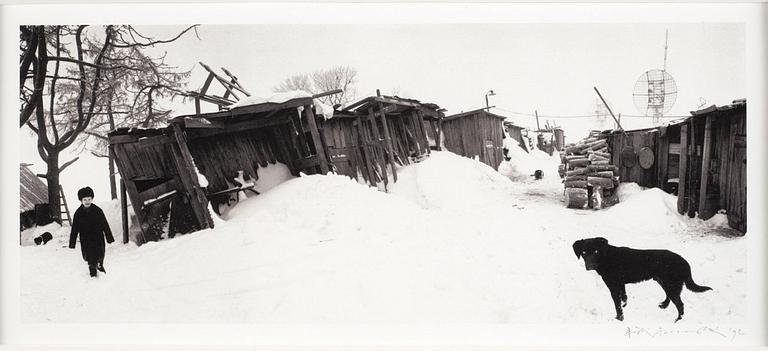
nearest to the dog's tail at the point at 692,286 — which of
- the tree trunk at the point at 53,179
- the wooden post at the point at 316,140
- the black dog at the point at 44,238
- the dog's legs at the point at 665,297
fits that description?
the dog's legs at the point at 665,297

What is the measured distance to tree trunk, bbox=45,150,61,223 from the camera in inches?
153

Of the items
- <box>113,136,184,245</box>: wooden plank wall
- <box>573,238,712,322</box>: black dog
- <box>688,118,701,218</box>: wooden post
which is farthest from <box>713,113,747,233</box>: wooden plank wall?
<box>113,136,184,245</box>: wooden plank wall

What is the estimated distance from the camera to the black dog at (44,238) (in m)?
3.99

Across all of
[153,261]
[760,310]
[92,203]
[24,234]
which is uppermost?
[92,203]

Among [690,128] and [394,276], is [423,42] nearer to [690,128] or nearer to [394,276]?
[394,276]

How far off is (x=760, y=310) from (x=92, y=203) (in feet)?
24.0

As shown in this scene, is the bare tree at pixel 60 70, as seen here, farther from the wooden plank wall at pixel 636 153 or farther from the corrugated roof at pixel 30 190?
the wooden plank wall at pixel 636 153

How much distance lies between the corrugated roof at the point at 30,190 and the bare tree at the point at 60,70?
12 cm

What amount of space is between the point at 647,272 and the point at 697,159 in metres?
2.58

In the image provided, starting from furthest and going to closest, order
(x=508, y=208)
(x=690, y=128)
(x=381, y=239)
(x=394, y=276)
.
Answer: (x=508, y=208)
(x=690, y=128)
(x=381, y=239)
(x=394, y=276)

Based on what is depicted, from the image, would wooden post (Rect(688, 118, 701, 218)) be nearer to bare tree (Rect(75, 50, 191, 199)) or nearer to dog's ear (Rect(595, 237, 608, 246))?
dog's ear (Rect(595, 237, 608, 246))

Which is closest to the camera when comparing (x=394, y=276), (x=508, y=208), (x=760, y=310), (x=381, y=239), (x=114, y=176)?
(x=394, y=276)

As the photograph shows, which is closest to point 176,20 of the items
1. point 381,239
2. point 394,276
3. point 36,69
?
point 36,69

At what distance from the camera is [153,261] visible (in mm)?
3760
